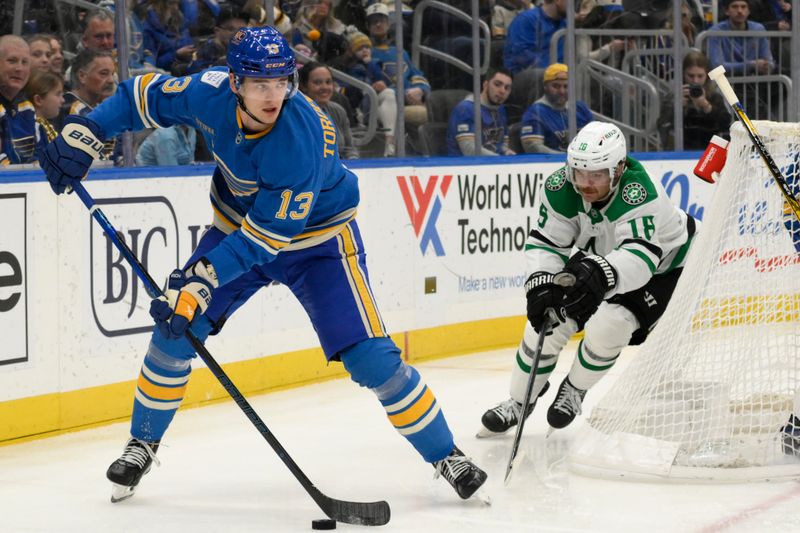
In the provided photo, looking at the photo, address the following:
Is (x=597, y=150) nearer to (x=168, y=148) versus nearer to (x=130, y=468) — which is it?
(x=130, y=468)

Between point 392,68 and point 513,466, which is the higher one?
point 392,68

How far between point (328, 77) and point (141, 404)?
2.68m

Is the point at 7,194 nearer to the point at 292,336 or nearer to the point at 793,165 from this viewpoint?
the point at 292,336

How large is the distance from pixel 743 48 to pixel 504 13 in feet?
6.93

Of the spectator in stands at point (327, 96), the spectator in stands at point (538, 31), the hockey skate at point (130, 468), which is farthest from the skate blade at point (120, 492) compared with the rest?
the spectator in stands at point (538, 31)

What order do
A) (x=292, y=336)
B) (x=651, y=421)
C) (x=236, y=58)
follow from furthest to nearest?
1. (x=292, y=336)
2. (x=651, y=421)
3. (x=236, y=58)

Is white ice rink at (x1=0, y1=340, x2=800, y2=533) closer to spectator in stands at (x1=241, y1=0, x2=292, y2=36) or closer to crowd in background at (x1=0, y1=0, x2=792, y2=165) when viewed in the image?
crowd in background at (x1=0, y1=0, x2=792, y2=165)

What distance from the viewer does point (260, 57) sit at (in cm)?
332

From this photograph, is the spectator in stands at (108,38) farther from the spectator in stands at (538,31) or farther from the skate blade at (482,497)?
the spectator in stands at (538,31)

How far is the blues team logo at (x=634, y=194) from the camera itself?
4207mm

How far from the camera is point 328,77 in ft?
20.1

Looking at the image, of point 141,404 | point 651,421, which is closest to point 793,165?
point 651,421

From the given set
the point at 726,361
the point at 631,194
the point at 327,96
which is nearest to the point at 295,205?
the point at 631,194

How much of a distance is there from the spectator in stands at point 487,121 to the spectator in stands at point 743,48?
1995 millimetres
